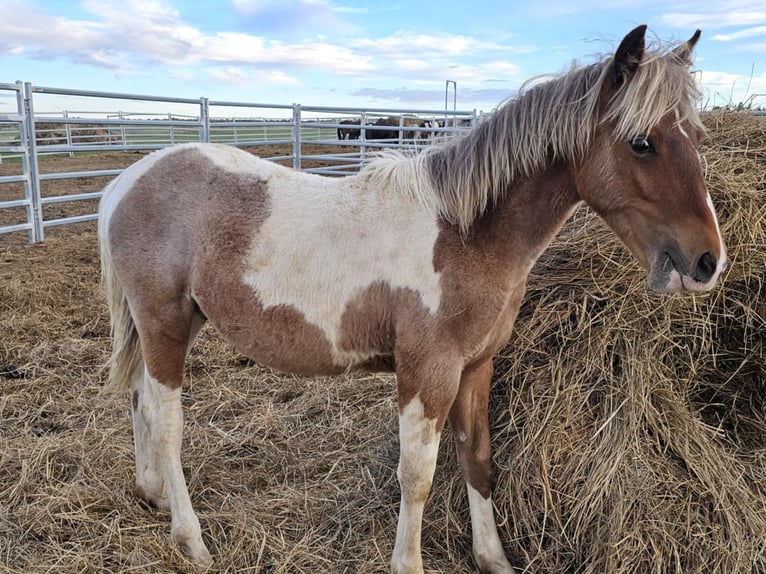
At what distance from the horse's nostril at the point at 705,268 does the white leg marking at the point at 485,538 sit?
4.02 feet

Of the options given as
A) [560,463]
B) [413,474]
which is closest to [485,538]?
[560,463]

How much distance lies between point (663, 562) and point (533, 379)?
0.79m

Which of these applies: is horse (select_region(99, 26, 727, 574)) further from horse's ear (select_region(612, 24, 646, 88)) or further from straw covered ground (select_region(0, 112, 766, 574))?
straw covered ground (select_region(0, 112, 766, 574))

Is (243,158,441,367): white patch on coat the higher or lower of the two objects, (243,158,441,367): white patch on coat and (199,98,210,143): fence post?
the lower

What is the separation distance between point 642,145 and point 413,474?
1271 mm

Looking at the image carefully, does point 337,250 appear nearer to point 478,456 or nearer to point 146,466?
point 478,456

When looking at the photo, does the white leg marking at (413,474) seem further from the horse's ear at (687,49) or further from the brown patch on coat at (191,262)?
the horse's ear at (687,49)

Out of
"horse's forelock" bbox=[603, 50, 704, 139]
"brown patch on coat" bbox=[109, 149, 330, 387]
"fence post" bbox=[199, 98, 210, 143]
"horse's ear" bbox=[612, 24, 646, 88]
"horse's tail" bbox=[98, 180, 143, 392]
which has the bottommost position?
"horse's tail" bbox=[98, 180, 143, 392]

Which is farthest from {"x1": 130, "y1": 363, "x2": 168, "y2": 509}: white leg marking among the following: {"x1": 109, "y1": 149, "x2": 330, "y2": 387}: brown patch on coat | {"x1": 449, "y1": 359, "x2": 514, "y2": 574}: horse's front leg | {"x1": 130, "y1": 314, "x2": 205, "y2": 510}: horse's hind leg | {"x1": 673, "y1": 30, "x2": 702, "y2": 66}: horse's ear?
{"x1": 673, "y1": 30, "x2": 702, "y2": 66}: horse's ear

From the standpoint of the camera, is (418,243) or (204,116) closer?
(418,243)

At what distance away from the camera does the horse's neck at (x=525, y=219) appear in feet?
6.24

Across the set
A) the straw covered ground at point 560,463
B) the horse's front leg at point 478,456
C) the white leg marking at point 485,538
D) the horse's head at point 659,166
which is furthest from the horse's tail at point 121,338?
the horse's head at point 659,166

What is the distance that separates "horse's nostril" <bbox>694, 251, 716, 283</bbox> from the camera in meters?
1.57

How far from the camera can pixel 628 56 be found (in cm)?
163
